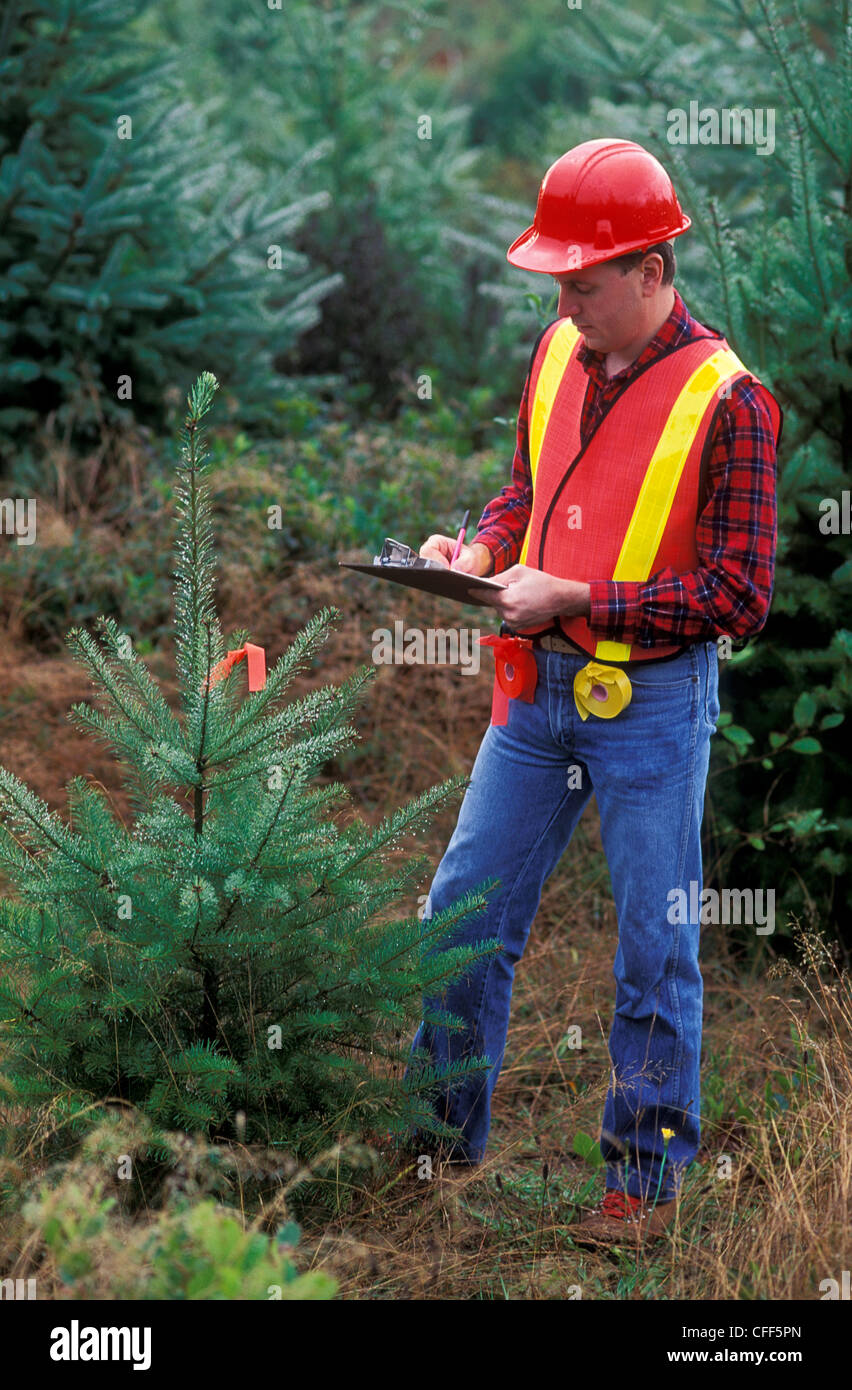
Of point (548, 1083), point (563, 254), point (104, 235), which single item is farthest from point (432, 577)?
point (104, 235)

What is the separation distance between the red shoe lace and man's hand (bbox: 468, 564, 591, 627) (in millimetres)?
1294

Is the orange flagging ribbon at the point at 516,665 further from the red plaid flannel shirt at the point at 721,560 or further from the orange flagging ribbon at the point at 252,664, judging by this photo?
→ the orange flagging ribbon at the point at 252,664

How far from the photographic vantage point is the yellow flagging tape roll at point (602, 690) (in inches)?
109

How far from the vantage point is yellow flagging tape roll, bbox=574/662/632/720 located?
9.09 ft

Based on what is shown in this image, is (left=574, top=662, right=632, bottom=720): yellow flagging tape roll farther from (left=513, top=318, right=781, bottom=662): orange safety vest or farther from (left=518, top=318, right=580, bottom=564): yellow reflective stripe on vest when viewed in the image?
(left=518, top=318, right=580, bottom=564): yellow reflective stripe on vest

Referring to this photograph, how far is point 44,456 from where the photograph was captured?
252 inches

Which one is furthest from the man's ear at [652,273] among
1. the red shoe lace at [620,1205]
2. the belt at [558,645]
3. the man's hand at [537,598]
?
the red shoe lace at [620,1205]

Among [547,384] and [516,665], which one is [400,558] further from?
[547,384]

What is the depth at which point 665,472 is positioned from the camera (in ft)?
8.86

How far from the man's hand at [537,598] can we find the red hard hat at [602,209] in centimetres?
60

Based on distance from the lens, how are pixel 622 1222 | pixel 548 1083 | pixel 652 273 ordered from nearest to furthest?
pixel 652 273 → pixel 622 1222 → pixel 548 1083

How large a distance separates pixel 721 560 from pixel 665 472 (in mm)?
208

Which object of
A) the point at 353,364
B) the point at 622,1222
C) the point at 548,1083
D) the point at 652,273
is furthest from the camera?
the point at 353,364

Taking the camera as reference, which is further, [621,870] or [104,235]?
[104,235]
